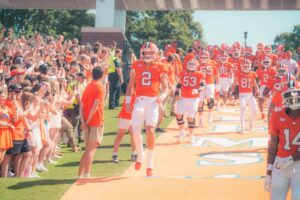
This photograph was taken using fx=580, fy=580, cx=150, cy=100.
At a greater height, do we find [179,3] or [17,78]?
[179,3]

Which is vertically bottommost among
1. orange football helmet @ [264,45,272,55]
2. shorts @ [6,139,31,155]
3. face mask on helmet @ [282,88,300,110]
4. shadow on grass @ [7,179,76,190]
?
shadow on grass @ [7,179,76,190]

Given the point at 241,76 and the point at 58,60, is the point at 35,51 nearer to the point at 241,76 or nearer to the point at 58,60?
the point at 58,60

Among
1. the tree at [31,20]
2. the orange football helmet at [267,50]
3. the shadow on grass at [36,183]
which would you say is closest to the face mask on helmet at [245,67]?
the orange football helmet at [267,50]

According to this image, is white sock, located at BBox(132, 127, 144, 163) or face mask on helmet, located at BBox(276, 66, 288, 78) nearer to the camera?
white sock, located at BBox(132, 127, 144, 163)

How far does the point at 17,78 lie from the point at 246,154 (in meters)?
5.77

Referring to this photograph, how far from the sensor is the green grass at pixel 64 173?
881 cm

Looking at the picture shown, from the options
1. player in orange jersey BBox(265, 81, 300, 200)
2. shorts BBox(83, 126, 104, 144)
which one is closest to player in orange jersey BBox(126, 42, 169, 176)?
shorts BBox(83, 126, 104, 144)

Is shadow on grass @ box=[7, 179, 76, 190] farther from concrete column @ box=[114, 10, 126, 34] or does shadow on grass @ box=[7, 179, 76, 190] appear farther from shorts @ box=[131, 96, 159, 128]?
concrete column @ box=[114, 10, 126, 34]

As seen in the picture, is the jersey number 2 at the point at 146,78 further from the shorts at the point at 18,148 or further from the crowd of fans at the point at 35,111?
the shorts at the point at 18,148

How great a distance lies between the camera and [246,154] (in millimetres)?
14164

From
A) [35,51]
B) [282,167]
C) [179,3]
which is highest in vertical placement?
[179,3]

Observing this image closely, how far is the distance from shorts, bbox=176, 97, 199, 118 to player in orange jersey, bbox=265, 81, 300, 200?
27.5 feet

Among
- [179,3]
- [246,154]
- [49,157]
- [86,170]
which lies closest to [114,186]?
[86,170]

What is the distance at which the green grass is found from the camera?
881 cm
